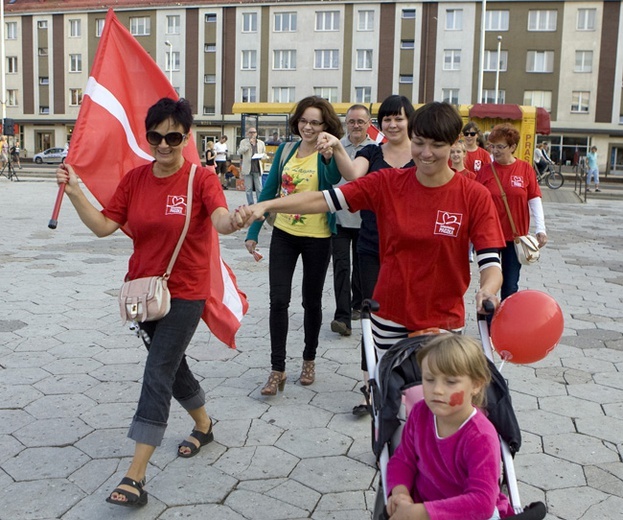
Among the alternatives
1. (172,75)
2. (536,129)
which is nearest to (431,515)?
(536,129)

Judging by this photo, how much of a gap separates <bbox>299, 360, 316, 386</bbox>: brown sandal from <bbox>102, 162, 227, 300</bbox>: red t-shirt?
162cm

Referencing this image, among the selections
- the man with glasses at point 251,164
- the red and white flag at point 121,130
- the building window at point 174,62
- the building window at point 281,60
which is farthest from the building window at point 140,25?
the red and white flag at point 121,130

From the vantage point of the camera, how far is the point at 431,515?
7.18 ft

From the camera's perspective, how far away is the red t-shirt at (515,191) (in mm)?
Answer: 5898

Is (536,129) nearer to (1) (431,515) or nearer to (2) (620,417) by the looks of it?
(2) (620,417)

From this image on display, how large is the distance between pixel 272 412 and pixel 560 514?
1.85m

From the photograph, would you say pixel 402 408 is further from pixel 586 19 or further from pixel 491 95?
pixel 586 19

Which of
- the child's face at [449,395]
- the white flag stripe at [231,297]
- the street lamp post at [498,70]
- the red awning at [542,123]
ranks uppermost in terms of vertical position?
the street lamp post at [498,70]

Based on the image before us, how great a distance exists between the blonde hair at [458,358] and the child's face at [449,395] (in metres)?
0.02

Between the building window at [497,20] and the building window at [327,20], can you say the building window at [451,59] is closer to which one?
the building window at [497,20]

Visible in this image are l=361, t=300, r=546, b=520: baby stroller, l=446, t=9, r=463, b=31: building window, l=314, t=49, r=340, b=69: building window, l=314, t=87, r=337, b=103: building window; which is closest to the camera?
l=361, t=300, r=546, b=520: baby stroller

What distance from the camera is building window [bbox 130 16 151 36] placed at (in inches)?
2269

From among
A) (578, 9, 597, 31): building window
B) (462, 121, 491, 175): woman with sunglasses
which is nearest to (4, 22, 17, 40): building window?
(578, 9, 597, 31): building window

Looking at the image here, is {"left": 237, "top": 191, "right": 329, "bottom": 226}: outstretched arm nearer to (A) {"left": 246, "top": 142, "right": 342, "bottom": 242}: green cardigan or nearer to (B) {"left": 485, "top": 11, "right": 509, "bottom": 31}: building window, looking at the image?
(A) {"left": 246, "top": 142, "right": 342, "bottom": 242}: green cardigan
